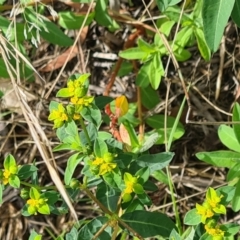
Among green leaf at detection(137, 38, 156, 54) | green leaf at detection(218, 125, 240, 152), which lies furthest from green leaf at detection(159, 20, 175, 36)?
green leaf at detection(218, 125, 240, 152)

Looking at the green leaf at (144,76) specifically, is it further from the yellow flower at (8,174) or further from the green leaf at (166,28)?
the yellow flower at (8,174)

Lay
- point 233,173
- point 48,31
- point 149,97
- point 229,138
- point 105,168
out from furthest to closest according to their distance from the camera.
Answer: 1. point 149,97
2. point 48,31
3. point 229,138
4. point 233,173
5. point 105,168

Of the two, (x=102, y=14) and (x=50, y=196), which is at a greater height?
(x=102, y=14)

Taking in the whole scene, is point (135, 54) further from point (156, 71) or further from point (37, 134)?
point (37, 134)

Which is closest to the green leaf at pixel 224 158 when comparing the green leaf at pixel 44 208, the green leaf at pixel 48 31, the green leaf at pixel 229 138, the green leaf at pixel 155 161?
the green leaf at pixel 229 138

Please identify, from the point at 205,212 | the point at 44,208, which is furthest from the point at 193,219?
the point at 44,208

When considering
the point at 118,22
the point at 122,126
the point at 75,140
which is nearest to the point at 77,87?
the point at 75,140

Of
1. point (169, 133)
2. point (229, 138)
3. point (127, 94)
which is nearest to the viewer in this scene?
point (229, 138)
